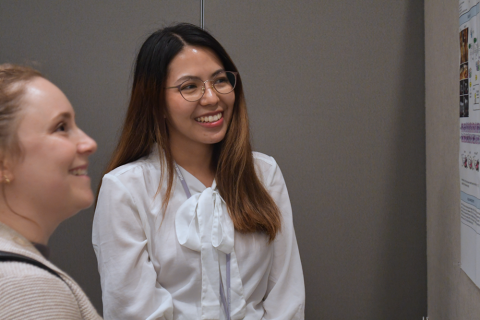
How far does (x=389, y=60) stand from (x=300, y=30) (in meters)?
0.51

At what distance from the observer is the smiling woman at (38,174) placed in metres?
0.77

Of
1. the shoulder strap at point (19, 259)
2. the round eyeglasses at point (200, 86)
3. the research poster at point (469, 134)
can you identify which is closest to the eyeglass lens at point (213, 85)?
the round eyeglasses at point (200, 86)

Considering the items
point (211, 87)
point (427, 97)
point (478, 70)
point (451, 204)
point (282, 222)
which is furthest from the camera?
point (427, 97)

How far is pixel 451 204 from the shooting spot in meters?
1.98

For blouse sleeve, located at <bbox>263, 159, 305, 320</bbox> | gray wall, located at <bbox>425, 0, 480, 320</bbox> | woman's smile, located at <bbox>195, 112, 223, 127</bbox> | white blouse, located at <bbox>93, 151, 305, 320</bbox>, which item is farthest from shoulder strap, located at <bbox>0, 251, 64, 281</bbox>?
gray wall, located at <bbox>425, 0, 480, 320</bbox>

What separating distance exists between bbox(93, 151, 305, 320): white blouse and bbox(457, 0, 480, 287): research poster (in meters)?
0.64

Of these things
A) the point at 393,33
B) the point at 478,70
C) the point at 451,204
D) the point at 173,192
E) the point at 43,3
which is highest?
the point at 43,3

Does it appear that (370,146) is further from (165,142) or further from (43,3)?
(43,3)

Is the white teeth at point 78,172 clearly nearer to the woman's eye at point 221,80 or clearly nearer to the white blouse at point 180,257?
the white blouse at point 180,257

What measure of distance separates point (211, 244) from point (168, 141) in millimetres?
439

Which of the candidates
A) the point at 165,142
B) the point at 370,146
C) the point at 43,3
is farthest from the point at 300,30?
the point at 43,3

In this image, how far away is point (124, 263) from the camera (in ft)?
5.04

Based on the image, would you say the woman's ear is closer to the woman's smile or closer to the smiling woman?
the smiling woman

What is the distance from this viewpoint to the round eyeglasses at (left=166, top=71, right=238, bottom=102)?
1665mm
